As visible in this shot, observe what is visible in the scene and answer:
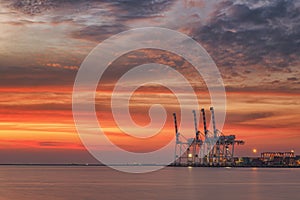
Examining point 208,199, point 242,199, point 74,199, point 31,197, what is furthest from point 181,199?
point 31,197

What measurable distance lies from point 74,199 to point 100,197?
3.94 m

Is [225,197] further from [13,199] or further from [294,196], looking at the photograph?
[13,199]

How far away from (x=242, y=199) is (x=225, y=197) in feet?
9.37

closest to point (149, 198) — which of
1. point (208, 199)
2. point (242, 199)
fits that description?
point (208, 199)

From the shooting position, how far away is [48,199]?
230 ft

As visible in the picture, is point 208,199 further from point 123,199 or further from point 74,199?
point 74,199

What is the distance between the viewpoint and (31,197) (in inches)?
2876

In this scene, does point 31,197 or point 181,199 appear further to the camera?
point 31,197

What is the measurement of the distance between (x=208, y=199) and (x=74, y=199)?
1882cm

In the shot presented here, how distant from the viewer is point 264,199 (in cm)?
7031

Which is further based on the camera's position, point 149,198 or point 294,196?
point 294,196

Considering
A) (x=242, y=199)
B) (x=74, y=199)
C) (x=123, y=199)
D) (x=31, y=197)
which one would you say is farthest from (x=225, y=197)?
(x=31, y=197)

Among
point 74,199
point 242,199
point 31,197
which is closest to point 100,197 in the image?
point 74,199

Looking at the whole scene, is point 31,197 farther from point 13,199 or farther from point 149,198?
point 149,198
